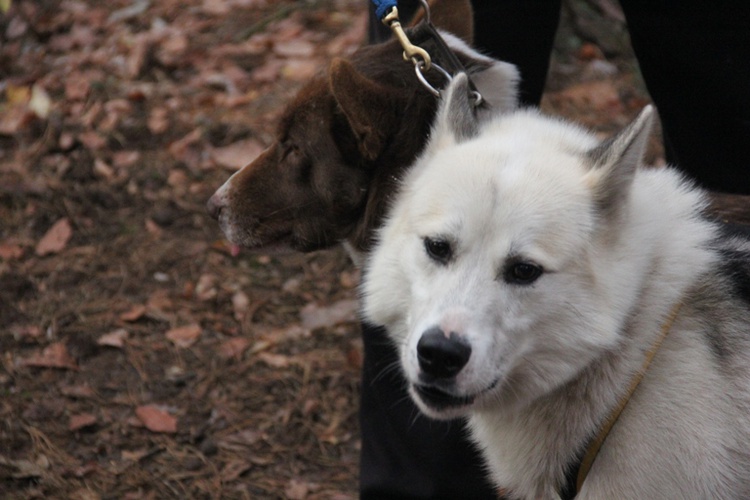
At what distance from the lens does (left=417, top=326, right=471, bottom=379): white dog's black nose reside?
2.15m

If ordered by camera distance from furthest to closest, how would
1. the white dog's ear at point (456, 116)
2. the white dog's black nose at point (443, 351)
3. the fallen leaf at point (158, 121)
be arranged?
the fallen leaf at point (158, 121) → the white dog's ear at point (456, 116) → the white dog's black nose at point (443, 351)

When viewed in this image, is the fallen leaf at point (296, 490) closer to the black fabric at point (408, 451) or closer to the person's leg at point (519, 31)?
the black fabric at point (408, 451)

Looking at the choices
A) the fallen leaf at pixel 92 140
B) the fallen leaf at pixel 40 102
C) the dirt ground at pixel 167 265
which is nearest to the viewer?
the dirt ground at pixel 167 265

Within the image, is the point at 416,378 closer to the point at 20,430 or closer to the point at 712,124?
the point at 712,124

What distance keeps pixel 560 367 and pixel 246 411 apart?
2113 millimetres

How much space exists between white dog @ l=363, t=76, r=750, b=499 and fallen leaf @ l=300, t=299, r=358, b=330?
2.17 m

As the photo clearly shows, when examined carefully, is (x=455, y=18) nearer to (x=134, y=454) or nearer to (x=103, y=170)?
(x=134, y=454)

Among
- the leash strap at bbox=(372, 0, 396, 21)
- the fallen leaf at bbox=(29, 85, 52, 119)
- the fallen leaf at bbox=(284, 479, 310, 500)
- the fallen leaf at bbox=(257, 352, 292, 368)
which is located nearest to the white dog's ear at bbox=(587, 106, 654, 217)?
the leash strap at bbox=(372, 0, 396, 21)

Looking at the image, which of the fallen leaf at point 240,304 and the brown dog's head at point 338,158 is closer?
the brown dog's head at point 338,158

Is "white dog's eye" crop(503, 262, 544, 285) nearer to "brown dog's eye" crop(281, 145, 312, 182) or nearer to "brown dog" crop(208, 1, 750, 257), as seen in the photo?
"brown dog" crop(208, 1, 750, 257)

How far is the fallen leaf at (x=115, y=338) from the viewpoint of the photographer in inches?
168

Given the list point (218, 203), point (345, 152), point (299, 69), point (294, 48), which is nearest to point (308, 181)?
point (345, 152)

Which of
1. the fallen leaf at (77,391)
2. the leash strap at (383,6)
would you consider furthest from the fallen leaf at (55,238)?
the leash strap at (383,6)

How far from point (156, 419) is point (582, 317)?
2.32m
